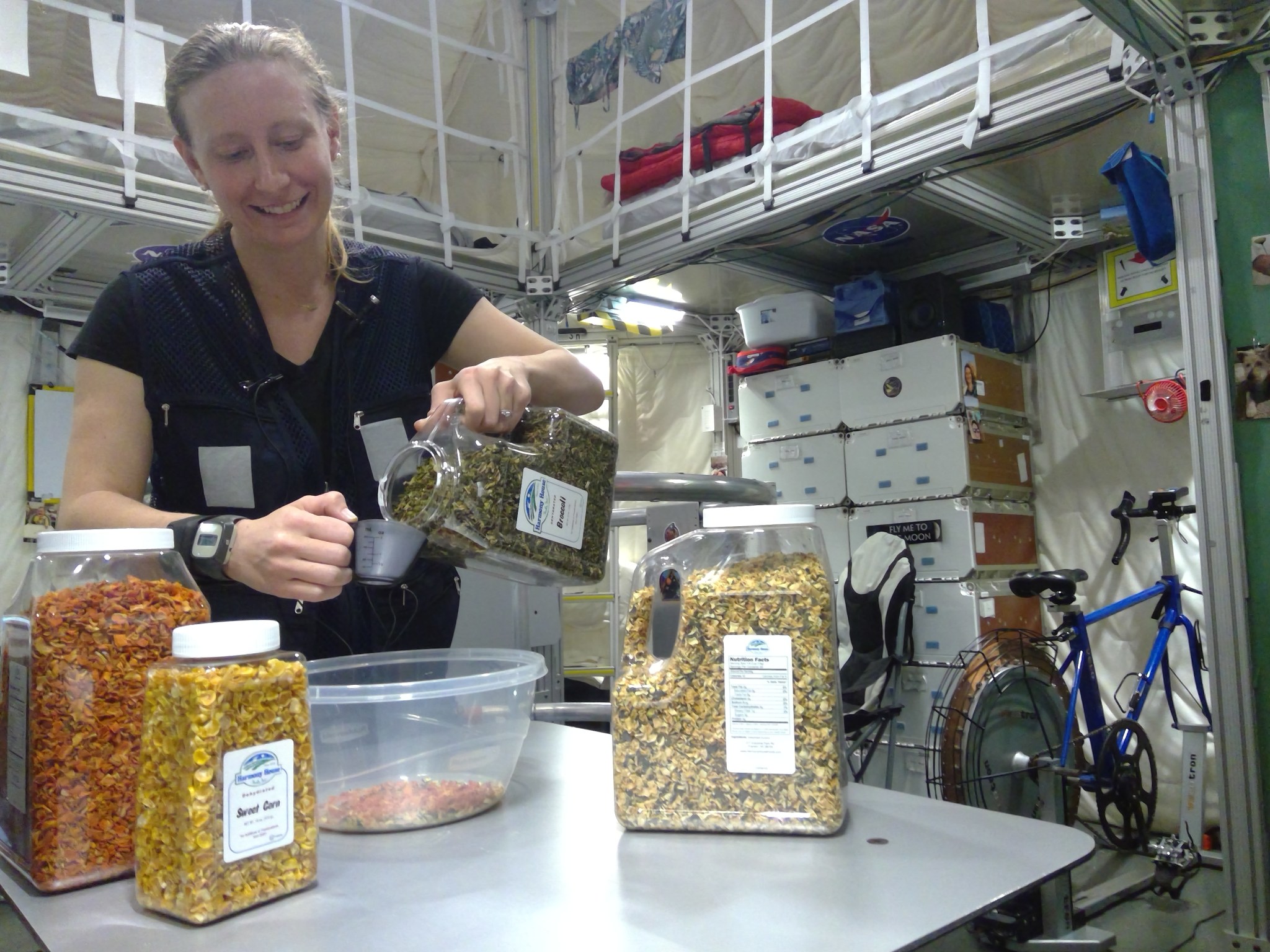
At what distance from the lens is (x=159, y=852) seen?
1.45 feet

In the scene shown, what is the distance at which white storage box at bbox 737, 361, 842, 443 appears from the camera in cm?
356

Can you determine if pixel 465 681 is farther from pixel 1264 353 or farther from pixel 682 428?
pixel 682 428

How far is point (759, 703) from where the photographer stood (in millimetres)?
552

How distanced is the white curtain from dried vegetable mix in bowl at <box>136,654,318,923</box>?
3218 mm

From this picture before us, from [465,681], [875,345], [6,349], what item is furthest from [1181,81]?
[6,349]

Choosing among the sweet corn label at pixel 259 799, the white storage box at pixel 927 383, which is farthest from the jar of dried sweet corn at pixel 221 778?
the white storage box at pixel 927 383

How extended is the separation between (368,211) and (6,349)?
1662 millimetres

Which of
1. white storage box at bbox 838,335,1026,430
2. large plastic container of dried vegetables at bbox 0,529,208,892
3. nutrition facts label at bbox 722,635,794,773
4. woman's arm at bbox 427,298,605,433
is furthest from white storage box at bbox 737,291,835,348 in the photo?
large plastic container of dried vegetables at bbox 0,529,208,892

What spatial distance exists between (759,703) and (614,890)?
153 mm

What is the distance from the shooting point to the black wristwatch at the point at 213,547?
60cm

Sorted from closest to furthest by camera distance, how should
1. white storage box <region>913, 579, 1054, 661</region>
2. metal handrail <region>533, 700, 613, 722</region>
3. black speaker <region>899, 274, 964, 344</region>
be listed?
1. metal handrail <region>533, 700, 613, 722</region>
2. white storage box <region>913, 579, 1054, 661</region>
3. black speaker <region>899, 274, 964, 344</region>

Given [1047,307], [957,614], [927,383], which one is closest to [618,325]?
[927,383]

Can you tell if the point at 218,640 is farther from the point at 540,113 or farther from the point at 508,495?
the point at 540,113

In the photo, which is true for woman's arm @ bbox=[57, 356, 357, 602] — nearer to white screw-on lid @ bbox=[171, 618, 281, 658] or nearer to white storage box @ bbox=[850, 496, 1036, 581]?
white screw-on lid @ bbox=[171, 618, 281, 658]
